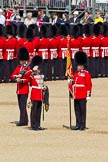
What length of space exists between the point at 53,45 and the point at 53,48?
6.0 inches

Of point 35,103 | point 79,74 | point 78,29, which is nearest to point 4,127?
point 35,103

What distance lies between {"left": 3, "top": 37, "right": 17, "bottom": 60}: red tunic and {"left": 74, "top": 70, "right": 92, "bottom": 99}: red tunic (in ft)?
25.6

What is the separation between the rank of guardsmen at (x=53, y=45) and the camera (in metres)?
22.8

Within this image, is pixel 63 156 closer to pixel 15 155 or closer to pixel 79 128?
pixel 15 155

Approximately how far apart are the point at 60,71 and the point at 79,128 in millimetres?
9670

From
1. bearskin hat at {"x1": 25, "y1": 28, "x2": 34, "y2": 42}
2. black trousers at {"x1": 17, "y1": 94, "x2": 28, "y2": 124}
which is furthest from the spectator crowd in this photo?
black trousers at {"x1": 17, "y1": 94, "x2": 28, "y2": 124}

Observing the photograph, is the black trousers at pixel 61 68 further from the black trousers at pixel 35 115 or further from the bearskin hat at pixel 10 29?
the black trousers at pixel 35 115

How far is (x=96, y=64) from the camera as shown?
25516mm

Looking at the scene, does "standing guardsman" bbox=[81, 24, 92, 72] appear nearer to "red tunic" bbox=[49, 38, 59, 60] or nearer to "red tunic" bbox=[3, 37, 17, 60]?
"red tunic" bbox=[49, 38, 59, 60]

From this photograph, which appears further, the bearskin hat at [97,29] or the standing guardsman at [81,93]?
the bearskin hat at [97,29]

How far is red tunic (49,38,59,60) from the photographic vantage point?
2366 cm

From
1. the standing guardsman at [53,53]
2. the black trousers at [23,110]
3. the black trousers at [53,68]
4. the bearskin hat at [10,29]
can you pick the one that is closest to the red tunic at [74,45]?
the standing guardsman at [53,53]

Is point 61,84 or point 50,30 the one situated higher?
point 50,30

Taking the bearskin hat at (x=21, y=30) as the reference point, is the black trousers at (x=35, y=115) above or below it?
below
